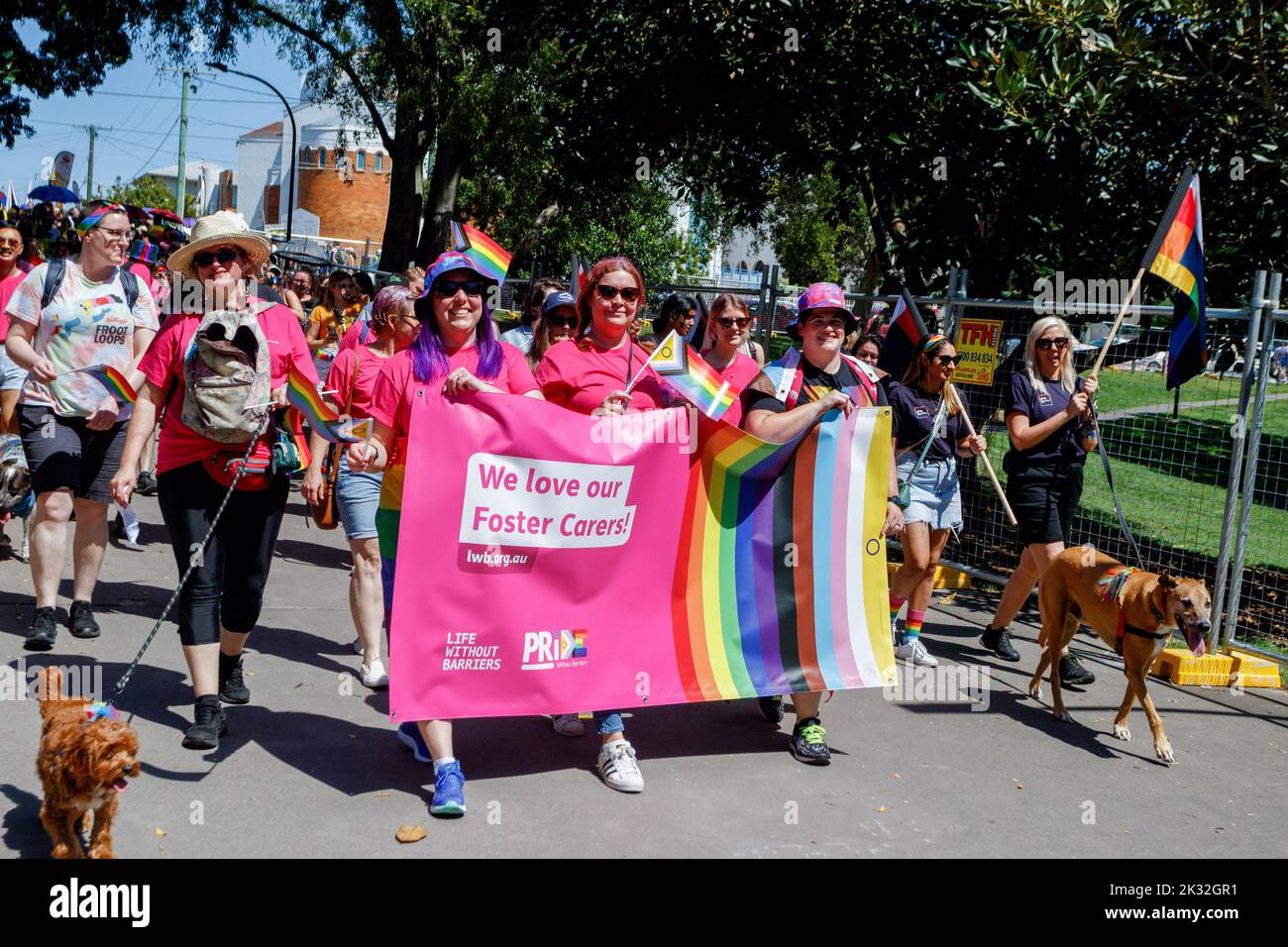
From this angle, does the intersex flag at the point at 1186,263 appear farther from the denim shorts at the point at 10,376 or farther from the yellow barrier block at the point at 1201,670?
the denim shorts at the point at 10,376

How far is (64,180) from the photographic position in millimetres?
14805

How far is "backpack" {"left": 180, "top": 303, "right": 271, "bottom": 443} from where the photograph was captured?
15.5ft

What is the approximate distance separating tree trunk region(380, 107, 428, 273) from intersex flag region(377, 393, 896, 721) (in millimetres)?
18216

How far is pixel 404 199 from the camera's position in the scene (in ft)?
74.3

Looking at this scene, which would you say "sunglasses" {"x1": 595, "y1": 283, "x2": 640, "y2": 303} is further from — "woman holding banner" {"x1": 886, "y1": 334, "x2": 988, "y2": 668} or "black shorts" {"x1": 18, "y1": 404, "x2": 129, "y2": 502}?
"black shorts" {"x1": 18, "y1": 404, "x2": 129, "y2": 502}

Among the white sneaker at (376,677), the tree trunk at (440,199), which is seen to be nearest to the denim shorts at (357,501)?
the white sneaker at (376,677)

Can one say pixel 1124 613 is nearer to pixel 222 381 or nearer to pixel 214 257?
pixel 222 381

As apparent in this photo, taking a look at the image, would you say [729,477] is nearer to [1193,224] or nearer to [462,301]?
[462,301]

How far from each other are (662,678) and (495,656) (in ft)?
2.63

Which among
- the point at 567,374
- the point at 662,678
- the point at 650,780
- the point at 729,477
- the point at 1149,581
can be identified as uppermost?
the point at 567,374

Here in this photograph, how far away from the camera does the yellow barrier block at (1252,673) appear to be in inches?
284

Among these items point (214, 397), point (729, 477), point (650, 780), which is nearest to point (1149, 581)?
point (729, 477)

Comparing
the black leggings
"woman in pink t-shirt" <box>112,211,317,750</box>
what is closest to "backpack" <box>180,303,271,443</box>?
"woman in pink t-shirt" <box>112,211,317,750</box>

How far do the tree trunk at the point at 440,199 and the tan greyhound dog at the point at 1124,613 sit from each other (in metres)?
17.1
